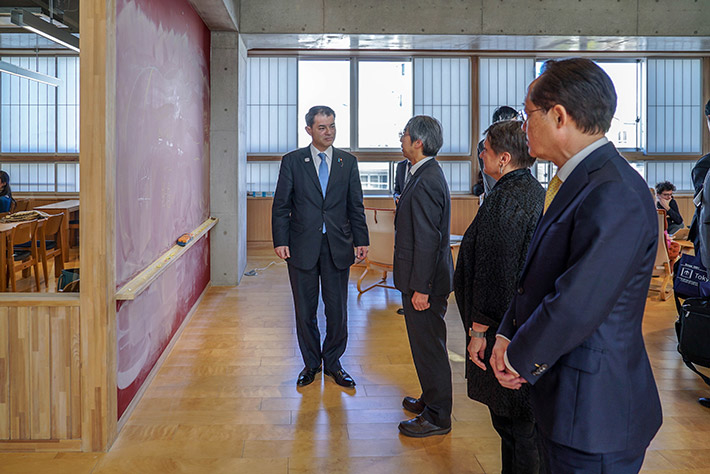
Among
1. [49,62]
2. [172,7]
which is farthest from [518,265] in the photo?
[172,7]

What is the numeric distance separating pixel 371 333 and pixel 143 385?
193 cm

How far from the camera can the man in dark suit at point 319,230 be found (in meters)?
3.51

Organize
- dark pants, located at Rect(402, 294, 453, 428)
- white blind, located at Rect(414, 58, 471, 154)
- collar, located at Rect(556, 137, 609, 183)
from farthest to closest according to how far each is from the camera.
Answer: white blind, located at Rect(414, 58, 471, 154)
dark pants, located at Rect(402, 294, 453, 428)
collar, located at Rect(556, 137, 609, 183)

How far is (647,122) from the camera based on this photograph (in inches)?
402

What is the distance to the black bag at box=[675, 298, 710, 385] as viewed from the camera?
327cm

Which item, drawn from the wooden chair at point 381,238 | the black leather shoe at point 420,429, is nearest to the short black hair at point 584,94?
the black leather shoe at point 420,429

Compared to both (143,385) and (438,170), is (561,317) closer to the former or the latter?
(438,170)

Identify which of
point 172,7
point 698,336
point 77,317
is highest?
point 172,7

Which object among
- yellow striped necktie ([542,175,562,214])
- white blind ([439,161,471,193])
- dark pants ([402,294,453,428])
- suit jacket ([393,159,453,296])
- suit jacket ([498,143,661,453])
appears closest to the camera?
suit jacket ([498,143,661,453])

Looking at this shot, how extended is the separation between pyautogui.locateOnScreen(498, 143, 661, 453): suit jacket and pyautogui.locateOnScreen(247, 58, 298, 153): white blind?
8720 mm

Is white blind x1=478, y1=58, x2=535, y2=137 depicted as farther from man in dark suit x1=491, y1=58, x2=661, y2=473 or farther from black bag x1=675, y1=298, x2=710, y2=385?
man in dark suit x1=491, y1=58, x2=661, y2=473

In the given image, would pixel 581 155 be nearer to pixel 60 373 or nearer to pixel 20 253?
pixel 60 373

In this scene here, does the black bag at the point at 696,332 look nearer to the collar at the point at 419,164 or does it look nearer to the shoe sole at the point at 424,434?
the shoe sole at the point at 424,434

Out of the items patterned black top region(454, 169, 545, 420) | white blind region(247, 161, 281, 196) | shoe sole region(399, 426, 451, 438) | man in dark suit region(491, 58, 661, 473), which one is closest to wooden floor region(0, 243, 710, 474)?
shoe sole region(399, 426, 451, 438)
